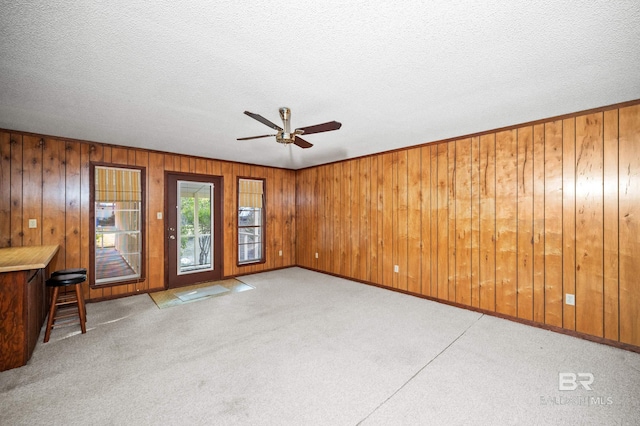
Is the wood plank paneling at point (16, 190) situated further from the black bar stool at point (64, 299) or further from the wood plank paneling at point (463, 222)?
the wood plank paneling at point (463, 222)

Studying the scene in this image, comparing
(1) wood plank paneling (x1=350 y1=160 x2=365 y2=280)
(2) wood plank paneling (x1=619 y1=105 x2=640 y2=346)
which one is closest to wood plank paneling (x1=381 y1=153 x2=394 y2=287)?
(1) wood plank paneling (x1=350 y1=160 x2=365 y2=280)

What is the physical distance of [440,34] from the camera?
1643 millimetres

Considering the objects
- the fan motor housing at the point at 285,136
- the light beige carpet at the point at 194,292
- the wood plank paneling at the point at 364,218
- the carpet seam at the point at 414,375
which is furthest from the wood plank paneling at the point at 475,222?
the light beige carpet at the point at 194,292

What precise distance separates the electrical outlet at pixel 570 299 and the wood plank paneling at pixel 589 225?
31 millimetres

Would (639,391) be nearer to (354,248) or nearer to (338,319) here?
(338,319)

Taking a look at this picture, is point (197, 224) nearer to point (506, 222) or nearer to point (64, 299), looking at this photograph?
point (64, 299)

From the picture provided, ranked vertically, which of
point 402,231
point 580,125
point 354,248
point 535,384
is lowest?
point 535,384

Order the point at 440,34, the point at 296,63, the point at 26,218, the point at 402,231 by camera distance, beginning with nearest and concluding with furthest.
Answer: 1. the point at 440,34
2. the point at 296,63
3. the point at 26,218
4. the point at 402,231

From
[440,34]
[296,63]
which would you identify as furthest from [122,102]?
[440,34]

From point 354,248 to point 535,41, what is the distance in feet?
13.6

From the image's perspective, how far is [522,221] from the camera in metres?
3.31

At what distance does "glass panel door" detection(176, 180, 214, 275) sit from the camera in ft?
17.7

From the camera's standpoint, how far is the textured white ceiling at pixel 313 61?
4.83ft

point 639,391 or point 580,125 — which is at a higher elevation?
point 580,125
